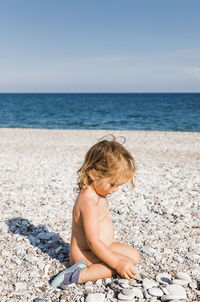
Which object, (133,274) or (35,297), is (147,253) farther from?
(35,297)

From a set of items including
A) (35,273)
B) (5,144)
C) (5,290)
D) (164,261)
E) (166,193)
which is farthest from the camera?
(5,144)

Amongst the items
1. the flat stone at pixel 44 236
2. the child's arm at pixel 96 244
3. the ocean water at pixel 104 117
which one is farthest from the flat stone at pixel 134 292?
the ocean water at pixel 104 117

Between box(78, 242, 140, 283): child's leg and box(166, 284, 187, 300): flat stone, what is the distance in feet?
1.66

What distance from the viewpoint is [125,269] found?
2.91 m

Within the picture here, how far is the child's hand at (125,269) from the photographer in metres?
2.91

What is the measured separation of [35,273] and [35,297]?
410 mm

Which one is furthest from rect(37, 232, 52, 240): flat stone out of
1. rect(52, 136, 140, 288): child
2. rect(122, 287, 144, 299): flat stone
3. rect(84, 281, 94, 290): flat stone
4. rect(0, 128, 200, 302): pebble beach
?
rect(122, 287, 144, 299): flat stone

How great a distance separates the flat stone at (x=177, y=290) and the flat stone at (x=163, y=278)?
0.11 metres

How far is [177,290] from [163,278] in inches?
10.2

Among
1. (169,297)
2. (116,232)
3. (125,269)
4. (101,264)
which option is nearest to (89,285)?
(101,264)

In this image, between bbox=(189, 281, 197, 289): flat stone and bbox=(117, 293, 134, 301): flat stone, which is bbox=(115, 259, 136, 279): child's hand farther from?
bbox=(189, 281, 197, 289): flat stone

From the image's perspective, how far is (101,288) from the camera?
285 centimetres

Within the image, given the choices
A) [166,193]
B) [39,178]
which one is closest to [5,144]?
[39,178]

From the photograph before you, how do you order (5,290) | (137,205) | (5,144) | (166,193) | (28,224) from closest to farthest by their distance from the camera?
(5,290) → (28,224) → (137,205) → (166,193) → (5,144)
